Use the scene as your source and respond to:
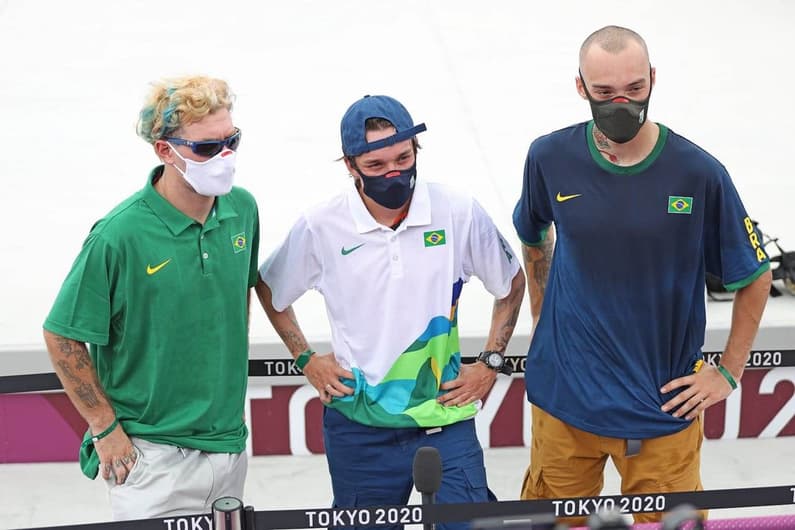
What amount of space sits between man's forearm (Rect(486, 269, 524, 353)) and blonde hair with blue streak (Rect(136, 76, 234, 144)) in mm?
1102

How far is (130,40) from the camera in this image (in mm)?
9477

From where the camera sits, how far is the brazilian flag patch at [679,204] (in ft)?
9.84

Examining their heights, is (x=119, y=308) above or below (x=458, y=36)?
below

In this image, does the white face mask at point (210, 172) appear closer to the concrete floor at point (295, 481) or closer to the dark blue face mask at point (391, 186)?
the dark blue face mask at point (391, 186)

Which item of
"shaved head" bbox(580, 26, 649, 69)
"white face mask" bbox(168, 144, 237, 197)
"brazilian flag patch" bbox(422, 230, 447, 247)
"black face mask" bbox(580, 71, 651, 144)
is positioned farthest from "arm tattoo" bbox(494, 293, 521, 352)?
"white face mask" bbox(168, 144, 237, 197)

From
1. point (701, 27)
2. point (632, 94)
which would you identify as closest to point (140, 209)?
point (632, 94)

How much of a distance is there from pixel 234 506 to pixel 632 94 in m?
1.45

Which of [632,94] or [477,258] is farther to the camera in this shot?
[477,258]

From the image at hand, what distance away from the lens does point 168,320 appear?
120 inches

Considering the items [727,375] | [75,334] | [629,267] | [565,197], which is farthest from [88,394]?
[727,375]

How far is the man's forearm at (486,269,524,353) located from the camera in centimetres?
355

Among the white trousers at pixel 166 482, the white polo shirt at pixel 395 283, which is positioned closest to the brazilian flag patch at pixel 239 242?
the white polo shirt at pixel 395 283

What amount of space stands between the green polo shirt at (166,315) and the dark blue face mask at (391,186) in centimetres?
38

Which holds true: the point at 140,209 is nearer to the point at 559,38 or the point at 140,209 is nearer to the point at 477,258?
the point at 477,258
